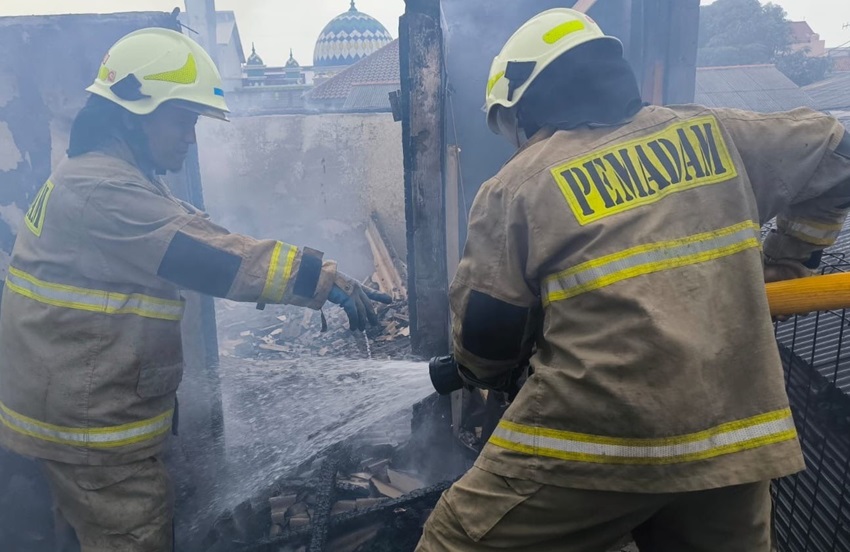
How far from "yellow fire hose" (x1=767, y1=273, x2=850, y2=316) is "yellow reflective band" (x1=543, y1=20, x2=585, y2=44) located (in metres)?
1.14

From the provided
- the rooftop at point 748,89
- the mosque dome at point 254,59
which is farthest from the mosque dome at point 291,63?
the rooftop at point 748,89

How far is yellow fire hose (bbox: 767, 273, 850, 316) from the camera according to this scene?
6.73 feet

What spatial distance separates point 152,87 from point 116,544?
1.99 meters

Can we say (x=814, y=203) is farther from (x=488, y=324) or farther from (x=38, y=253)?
(x=38, y=253)

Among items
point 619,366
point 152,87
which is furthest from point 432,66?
point 619,366

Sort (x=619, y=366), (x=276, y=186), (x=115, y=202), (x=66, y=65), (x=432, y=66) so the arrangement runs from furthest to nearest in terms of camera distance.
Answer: (x=276, y=186)
(x=432, y=66)
(x=66, y=65)
(x=115, y=202)
(x=619, y=366)

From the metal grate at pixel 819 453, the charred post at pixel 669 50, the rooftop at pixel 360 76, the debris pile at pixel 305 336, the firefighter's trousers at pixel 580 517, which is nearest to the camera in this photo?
the firefighter's trousers at pixel 580 517

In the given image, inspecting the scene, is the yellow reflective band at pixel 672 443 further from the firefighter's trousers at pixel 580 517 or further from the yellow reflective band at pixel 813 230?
the yellow reflective band at pixel 813 230

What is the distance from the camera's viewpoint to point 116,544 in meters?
2.58

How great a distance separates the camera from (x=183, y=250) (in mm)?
2410

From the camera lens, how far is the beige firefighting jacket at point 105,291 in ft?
7.98

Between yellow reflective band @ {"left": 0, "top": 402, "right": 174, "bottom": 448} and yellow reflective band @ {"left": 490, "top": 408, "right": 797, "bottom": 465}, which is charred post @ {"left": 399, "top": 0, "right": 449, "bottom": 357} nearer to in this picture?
yellow reflective band @ {"left": 0, "top": 402, "right": 174, "bottom": 448}

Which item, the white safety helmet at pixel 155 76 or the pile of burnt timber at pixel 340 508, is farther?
the pile of burnt timber at pixel 340 508

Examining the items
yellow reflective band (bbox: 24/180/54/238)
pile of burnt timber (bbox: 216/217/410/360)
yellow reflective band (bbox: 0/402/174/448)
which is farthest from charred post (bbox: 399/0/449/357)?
pile of burnt timber (bbox: 216/217/410/360)
